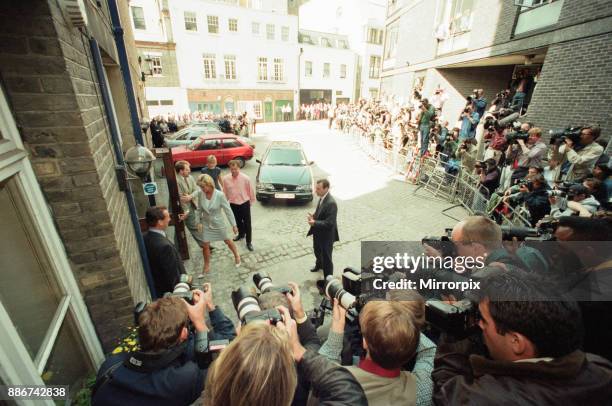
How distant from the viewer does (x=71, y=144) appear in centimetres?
189

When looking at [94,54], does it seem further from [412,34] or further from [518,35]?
[412,34]

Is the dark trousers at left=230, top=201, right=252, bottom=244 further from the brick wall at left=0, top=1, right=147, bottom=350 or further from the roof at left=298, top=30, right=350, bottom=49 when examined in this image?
the roof at left=298, top=30, right=350, bottom=49

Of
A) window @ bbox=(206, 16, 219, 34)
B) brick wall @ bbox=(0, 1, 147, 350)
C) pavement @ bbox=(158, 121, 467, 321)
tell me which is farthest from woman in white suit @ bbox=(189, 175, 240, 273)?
window @ bbox=(206, 16, 219, 34)

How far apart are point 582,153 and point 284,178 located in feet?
21.7

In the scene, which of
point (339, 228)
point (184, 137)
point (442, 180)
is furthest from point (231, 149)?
point (442, 180)

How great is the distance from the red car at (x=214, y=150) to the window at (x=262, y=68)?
18.8m

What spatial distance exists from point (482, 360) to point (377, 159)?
12589 mm

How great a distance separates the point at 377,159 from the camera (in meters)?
13.4

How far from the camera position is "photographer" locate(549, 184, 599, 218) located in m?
4.20

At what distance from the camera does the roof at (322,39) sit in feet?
104

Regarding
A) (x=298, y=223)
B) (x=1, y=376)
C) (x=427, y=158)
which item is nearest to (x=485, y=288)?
(x=1, y=376)

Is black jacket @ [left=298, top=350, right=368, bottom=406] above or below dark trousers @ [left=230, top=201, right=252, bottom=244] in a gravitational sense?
above

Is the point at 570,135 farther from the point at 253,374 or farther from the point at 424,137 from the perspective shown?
the point at 253,374

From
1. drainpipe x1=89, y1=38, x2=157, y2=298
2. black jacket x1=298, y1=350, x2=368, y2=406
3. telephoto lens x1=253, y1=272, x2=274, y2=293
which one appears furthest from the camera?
drainpipe x1=89, y1=38, x2=157, y2=298
